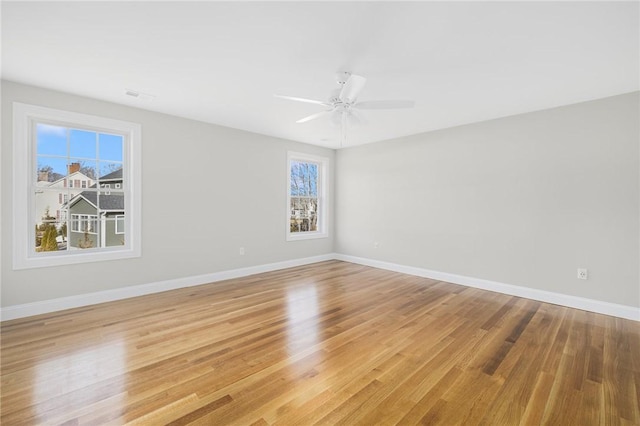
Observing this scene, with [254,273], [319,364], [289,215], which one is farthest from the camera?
[289,215]

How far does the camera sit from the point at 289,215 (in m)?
5.56

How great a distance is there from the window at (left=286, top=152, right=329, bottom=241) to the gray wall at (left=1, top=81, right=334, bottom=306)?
0.22m

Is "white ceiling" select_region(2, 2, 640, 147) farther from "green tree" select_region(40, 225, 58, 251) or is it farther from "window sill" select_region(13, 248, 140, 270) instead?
"window sill" select_region(13, 248, 140, 270)

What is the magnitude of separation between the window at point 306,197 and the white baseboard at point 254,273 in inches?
33.7

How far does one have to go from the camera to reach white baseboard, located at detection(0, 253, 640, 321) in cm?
310

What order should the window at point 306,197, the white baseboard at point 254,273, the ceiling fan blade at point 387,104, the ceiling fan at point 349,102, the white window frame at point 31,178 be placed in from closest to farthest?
1. the ceiling fan at point 349,102
2. the ceiling fan blade at point 387,104
3. the white window frame at point 31,178
4. the white baseboard at point 254,273
5. the window at point 306,197

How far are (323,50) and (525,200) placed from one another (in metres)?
3.40

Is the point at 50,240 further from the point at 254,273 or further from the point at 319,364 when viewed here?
the point at 319,364

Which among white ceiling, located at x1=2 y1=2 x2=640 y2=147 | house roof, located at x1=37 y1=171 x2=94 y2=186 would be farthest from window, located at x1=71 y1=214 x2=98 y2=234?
white ceiling, located at x1=2 y1=2 x2=640 y2=147

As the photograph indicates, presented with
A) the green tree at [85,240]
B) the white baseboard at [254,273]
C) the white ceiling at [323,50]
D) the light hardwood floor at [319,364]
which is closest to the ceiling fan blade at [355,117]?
the white ceiling at [323,50]

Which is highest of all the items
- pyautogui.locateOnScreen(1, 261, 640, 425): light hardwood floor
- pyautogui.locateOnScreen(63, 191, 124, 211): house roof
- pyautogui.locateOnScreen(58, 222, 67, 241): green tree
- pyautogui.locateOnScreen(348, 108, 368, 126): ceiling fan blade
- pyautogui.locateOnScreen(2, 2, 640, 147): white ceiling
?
pyautogui.locateOnScreen(2, 2, 640, 147): white ceiling

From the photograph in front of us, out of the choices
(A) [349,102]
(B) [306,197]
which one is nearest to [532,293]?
(A) [349,102]

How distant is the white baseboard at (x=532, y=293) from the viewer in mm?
3189

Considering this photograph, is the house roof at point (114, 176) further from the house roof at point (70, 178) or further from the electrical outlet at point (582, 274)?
the electrical outlet at point (582, 274)
